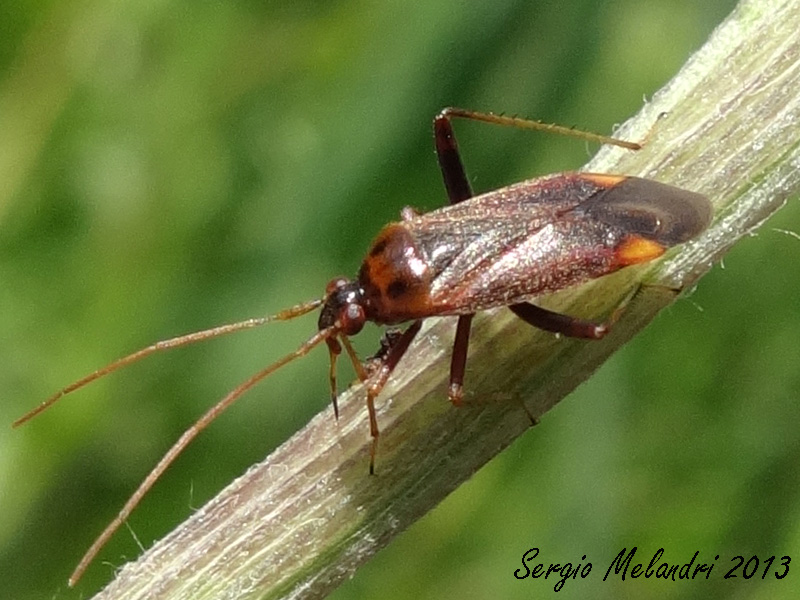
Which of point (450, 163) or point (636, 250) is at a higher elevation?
point (450, 163)

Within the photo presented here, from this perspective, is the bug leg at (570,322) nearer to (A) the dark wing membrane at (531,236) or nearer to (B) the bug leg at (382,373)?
(A) the dark wing membrane at (531,236)

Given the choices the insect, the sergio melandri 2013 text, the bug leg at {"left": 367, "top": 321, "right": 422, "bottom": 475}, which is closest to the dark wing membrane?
the insect

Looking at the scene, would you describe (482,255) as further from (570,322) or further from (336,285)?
(570,322)

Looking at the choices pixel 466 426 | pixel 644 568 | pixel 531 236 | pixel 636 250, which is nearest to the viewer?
pixel 466 426

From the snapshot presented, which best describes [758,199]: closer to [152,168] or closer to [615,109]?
[615,109]

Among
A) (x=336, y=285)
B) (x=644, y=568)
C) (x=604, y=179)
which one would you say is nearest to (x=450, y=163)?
(x=336, y=285)

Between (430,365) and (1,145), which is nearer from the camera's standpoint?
(430,365)

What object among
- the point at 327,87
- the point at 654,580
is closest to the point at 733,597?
the point at 654,580
